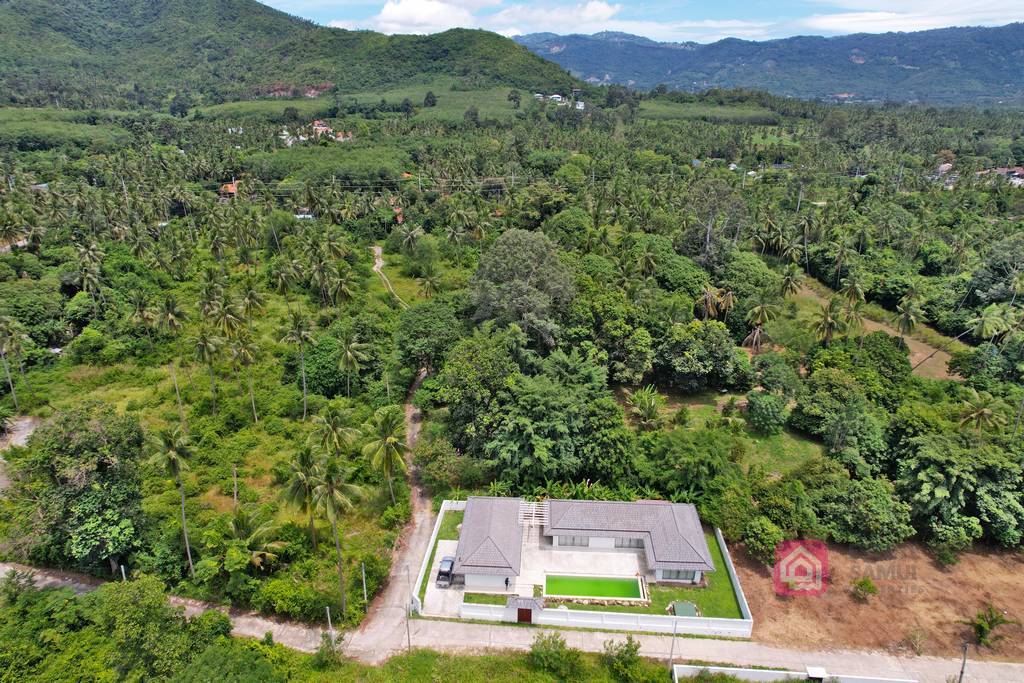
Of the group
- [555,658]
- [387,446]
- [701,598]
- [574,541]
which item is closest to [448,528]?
[387,446]

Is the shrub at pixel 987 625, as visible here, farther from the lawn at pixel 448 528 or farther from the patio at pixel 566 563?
the lawn at pixel 448 528

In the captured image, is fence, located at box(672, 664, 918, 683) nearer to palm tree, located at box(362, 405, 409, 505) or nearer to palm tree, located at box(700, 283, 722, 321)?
palm tree, located at box(362, 405, 409, 505)

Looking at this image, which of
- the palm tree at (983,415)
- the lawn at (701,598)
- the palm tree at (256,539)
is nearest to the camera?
the lawn at (701,598)

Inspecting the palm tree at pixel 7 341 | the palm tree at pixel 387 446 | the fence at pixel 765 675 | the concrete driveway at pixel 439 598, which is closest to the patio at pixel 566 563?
the concrete driveway at pixel 439 598

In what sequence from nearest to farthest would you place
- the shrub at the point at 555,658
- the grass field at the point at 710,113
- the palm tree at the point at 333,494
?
the shrub at the point at 555,658, the palm tree at the point at 333,494, the grass field at the point at 710,113

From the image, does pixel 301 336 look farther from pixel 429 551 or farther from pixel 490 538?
pixel 490 538

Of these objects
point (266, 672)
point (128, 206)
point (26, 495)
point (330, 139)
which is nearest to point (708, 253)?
point (266, 672)

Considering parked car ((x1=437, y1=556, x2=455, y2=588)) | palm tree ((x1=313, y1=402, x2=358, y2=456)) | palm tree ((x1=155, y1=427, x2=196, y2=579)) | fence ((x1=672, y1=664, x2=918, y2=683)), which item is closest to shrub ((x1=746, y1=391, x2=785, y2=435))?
fence ((x1=672, y1=664, x2=918, y2=683))
